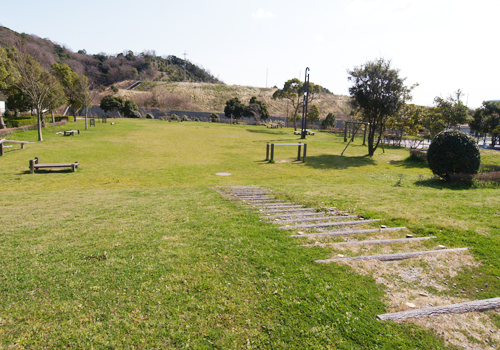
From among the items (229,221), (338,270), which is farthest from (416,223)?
(229,221)

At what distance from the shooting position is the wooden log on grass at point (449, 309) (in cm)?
331

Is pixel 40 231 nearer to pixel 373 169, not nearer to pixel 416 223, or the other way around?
pixel 416 223

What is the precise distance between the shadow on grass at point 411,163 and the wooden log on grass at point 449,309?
18194 millimetres

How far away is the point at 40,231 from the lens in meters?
6.22

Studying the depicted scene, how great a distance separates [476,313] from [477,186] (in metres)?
10.3

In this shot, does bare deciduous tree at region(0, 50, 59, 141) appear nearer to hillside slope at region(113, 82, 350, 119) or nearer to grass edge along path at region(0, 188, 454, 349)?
grass edge along path at region(0, 188, 454, 349)

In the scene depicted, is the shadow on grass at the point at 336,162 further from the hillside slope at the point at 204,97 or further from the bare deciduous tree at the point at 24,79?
the hillside slope at the point at 204,97

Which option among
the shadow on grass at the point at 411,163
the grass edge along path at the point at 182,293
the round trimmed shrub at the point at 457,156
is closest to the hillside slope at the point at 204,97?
the shadow on grass at the point at 411,163

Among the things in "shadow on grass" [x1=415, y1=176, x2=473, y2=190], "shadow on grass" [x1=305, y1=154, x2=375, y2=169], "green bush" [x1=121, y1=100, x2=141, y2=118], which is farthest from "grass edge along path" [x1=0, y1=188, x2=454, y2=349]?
"green bush" [x1=121, y1=100, x2=141, y2=118]

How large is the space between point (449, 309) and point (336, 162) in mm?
17965

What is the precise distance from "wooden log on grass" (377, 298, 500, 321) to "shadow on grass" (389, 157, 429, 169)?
18194 mm

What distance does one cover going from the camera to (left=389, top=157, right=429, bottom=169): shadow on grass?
66.0 ft

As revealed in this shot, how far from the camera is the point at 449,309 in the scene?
11.1ft

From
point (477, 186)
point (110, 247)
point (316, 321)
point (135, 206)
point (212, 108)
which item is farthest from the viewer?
point (212, 108)
